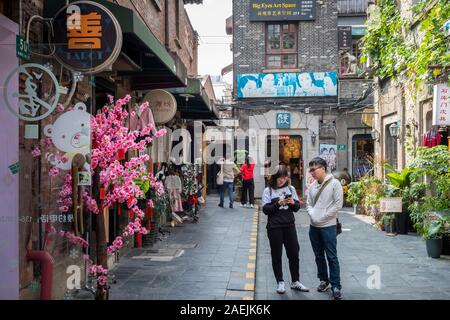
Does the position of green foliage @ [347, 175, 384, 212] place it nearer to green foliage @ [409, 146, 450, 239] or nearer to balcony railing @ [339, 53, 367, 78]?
green foliage @ [409, 146, 450, 239]

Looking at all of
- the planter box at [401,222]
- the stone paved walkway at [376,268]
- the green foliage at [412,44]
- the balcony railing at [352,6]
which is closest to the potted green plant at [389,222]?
the planter box at [401,222]

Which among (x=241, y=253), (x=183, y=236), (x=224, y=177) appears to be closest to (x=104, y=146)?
(x=241, y=253)

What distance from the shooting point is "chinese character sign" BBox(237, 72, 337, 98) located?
74.0ft

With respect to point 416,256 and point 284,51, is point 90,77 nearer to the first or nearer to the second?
point 416,256

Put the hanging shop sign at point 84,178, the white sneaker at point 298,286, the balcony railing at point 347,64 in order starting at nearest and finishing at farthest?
the hanging shop sign at point 84,178 → the white sneaker at point 298,286 → the balcony railing at point 347,64

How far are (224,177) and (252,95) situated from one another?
6.49m

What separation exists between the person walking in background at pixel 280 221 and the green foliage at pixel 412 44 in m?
3.51

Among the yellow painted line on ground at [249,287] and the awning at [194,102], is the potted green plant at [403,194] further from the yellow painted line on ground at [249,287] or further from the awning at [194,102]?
the yellow painted line on ground at [249,287]

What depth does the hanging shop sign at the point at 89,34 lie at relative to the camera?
205 inches

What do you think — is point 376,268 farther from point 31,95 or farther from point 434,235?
point 31,95

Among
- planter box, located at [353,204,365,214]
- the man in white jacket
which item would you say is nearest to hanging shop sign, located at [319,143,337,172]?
planter box, located at [353,204,365,214]

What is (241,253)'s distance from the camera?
938cm

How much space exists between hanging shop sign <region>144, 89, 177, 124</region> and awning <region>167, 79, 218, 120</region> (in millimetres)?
1558

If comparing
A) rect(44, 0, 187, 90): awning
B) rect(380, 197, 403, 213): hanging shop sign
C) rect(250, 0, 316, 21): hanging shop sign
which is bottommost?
rect(380, 197, 403, 213): hanging shop sign
